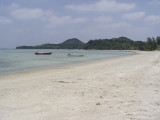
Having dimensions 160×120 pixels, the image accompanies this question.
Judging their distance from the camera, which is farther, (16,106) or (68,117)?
(16,106)

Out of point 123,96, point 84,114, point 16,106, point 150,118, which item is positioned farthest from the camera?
point 123,96

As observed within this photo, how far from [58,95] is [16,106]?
1.65 meters

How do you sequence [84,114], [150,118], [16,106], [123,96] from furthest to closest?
1. [123,96]
2. [16,106]
3. [84,114]
4. [150,118]

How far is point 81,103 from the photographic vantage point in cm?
539

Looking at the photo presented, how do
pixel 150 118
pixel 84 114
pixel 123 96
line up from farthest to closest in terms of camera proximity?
pixel 123 96 → pixel 84 114 → pixel 150 118

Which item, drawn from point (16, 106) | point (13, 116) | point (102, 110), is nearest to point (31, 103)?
point (16, 106)

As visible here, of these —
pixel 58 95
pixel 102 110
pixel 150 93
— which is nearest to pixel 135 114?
pixel 102 110

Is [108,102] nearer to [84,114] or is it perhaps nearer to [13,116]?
[84,114]

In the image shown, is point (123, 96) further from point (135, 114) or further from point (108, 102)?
point (135, 114)

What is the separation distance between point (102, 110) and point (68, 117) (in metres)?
1.02

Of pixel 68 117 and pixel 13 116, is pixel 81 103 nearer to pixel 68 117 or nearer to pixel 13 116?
pixel 68 117

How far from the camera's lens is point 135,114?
4.43m

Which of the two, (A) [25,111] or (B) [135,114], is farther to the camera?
(A) [25,111]

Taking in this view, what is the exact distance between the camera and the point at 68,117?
4.33 metres
